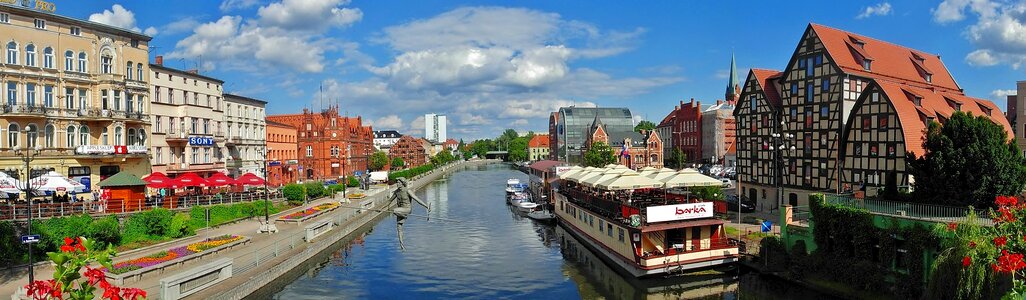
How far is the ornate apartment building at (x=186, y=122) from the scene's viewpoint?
46688 mm

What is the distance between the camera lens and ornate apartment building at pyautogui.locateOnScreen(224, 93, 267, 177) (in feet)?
188

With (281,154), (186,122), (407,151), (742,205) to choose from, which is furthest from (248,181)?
(407,151)

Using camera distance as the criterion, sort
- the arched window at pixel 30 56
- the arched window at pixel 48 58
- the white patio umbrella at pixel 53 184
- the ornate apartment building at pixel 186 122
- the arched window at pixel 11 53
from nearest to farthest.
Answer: the white patio umbrella at pixel 53 184, the arched window at pixel 11 53, the arched window at pixel 30 56, the arched window at pixel 48 58, the ornate apartment building at pixel 186 122

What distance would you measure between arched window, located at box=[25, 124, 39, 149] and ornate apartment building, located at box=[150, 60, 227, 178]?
29.3 feet

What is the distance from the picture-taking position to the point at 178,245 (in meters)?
30.8

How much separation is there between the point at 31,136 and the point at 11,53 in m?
4.85

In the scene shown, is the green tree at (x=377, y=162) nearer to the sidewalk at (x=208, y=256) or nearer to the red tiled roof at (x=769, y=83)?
the sidewalk at (x=208, y=256)

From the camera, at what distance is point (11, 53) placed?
35.2m

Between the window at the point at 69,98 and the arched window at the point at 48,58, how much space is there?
1641mm

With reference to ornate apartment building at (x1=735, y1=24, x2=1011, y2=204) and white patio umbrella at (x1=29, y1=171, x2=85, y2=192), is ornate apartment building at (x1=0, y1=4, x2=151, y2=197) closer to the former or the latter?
white patio umbrella at (x1=29, y1=171, x2=85, y2=192)

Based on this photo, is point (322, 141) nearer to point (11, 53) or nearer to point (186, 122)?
point (186, 122)

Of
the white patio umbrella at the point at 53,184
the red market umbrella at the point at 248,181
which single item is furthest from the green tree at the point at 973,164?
the white patio umbrella at the point at 53,184

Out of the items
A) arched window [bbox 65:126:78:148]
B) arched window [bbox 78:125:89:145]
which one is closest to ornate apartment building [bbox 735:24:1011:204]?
arched window [bbox 78:125:89:145]

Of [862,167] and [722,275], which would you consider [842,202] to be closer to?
[722,275]
